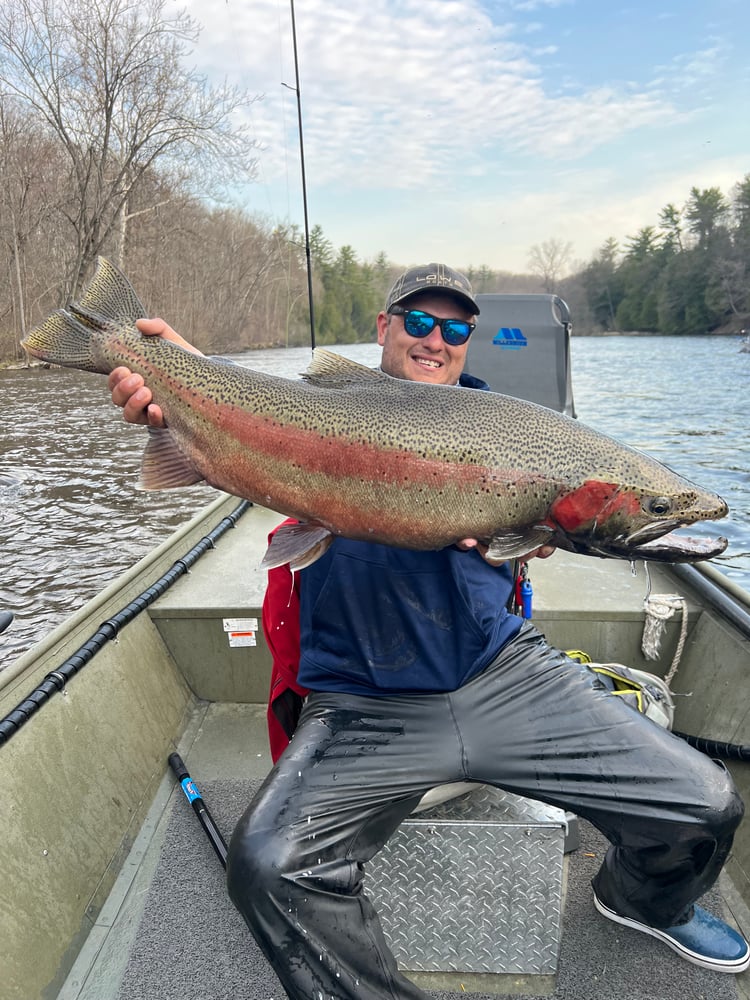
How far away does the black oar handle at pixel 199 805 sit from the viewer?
2699 mm

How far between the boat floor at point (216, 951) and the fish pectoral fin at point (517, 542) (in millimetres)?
1438

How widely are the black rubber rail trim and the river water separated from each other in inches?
99.6

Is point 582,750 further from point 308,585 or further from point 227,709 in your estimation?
point 227,709

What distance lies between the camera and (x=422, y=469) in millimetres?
2031

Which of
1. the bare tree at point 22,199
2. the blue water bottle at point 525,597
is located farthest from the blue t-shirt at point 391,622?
the bare tree at point 22,199

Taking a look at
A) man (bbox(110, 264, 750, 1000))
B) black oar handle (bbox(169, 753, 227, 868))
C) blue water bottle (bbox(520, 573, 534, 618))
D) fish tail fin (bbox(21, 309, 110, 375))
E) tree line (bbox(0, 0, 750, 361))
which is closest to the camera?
man (bbox(110, 264, 750, 1000))

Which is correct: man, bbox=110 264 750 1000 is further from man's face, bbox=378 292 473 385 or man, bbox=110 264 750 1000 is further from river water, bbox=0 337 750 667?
river water, bbox=0 337 750 667

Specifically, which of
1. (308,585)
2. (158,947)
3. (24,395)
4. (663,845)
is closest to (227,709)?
(158,947)

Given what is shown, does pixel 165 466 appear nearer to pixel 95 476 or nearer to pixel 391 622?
pixel 391 622

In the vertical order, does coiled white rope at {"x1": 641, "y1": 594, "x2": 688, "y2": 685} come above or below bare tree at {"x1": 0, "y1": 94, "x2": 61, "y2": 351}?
below

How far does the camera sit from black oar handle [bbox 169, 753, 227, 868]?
2.70 m

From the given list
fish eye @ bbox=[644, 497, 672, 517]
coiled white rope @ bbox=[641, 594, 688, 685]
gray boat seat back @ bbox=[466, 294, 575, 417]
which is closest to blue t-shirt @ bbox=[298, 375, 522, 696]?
fish eye @ bbox=[644, 497, 672, 517]

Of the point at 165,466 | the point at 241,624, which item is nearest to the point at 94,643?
the point at 241,624

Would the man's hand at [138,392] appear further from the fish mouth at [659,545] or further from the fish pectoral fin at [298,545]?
the fish mouth at [659,545]
